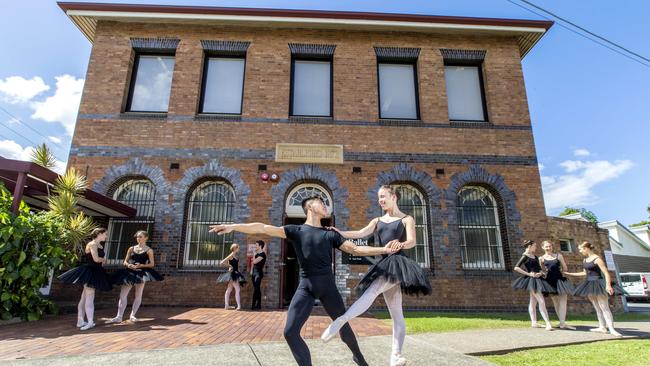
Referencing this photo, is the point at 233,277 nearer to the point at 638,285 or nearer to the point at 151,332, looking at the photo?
the point at 151,332

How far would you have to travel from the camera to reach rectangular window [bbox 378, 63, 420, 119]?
10.8 meters

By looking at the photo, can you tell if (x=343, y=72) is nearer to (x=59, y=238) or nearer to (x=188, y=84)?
(x=188, y=84)

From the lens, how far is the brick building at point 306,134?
9297mm

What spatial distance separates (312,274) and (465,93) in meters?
9.99

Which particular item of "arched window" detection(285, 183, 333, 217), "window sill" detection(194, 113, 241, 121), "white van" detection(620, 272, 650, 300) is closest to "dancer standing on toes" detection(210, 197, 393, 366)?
"arched window" detection(285, 183, 333, 217)

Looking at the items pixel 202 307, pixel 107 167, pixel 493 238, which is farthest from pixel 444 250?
pixel 107 167

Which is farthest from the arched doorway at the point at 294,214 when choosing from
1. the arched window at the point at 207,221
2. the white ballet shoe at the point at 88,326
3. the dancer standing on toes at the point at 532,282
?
the dancer standing on toes at the point at 532,282

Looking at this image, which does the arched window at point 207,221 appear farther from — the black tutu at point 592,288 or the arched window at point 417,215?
the black tutu at point 592,288

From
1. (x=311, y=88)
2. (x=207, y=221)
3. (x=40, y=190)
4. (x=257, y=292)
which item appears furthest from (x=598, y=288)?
(x=40, y=190)

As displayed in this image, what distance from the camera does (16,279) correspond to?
6281mm

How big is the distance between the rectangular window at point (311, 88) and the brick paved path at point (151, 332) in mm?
6071

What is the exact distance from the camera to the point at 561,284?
6930 millimetres

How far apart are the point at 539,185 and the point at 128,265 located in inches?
425

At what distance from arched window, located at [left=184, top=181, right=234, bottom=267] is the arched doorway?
137cm
